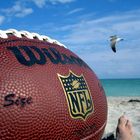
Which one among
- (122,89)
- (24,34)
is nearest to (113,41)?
(24,34)

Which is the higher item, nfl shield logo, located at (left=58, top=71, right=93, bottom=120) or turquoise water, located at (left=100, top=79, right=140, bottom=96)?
turquoise water, located at (left=100, top=79, right=140, bottom=96)

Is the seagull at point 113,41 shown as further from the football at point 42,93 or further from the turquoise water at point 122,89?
the turquoise water at point 122,89

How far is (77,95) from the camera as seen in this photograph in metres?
3.66

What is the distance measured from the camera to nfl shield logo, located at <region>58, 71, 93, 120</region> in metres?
3.58

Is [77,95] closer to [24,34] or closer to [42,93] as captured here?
[42,93]

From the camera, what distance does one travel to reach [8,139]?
10.5 ft

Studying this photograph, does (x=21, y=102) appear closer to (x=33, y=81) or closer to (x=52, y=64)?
(x=33, y=81)

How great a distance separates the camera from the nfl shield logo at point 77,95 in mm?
3585

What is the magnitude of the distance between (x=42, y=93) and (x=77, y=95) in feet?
1.35

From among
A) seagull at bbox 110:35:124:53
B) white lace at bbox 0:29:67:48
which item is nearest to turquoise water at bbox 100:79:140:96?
seagull at bbox 110:35:124:53

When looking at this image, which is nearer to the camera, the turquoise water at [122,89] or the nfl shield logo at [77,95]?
the nfl shield logo at [77,95]

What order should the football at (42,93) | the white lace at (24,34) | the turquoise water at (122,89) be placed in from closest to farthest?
→ the football at (42,93), the white lace at (24,34), the turquoise water at (122,89)

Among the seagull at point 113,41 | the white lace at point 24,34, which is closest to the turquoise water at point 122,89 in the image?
the seagull at point 113,41

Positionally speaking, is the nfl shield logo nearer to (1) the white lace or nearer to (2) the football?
(2) the football
